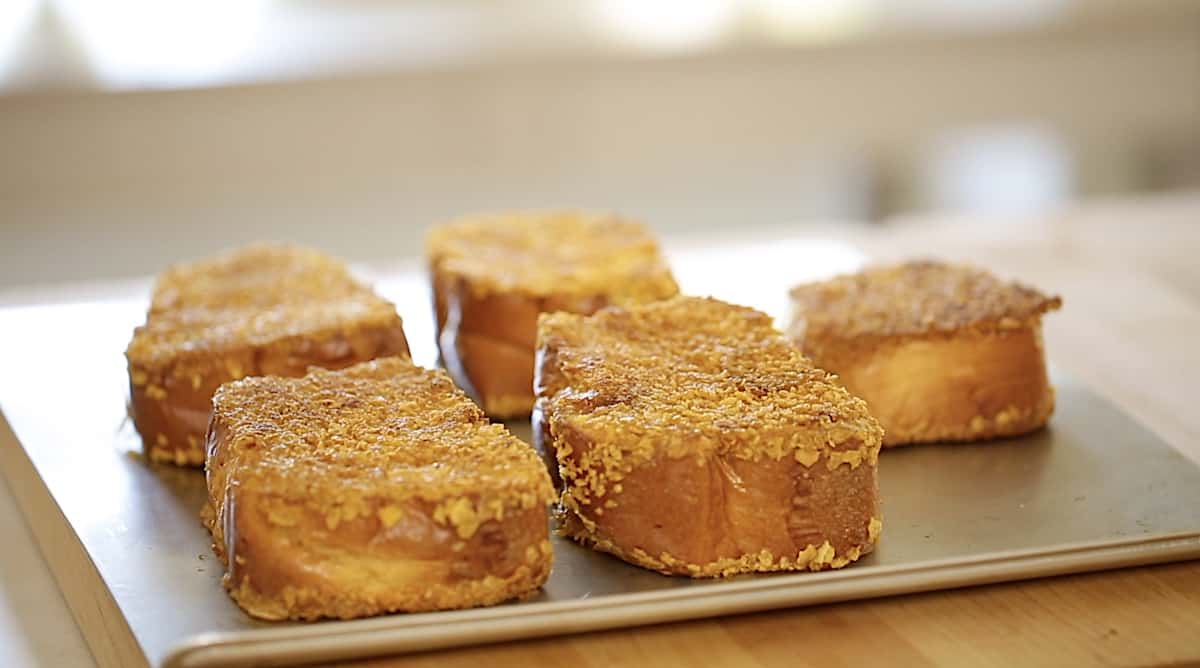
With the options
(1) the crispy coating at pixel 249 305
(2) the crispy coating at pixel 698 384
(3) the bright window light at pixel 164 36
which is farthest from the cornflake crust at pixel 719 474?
(3) the bright window light at pixel 164 36

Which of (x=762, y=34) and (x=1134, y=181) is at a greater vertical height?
(x=762, y=34)

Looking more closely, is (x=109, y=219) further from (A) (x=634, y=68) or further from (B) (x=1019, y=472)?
(B) (x=1019, y=472)

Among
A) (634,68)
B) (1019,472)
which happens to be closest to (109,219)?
(634,68)

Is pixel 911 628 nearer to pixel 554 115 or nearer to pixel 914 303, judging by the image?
pixel 914 303

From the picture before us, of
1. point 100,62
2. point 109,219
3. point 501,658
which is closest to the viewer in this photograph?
point 501,658

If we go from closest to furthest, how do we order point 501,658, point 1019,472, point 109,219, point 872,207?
point 501,658 < point 1019,472 < point 109,219 < point 872,207

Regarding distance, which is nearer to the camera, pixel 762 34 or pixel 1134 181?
pixel 762 34
